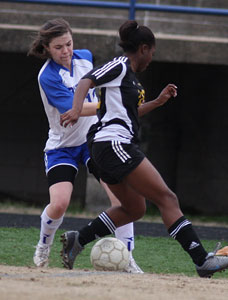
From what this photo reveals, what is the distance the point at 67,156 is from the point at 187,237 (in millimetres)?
1244

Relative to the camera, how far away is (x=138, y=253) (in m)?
7.86

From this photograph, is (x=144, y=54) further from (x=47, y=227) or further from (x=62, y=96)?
(x=47, y=227)

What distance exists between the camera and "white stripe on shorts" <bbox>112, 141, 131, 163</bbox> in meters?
5.18

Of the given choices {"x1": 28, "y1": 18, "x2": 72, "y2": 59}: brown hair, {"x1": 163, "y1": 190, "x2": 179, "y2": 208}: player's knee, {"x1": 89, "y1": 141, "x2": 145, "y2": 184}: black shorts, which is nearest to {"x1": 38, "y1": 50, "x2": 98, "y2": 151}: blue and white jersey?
{"x1": 28, "y1": 18, "x2": 72, "y2": 59}: brown hair

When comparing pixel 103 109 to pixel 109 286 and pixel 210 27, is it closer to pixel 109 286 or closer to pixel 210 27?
pixel 109 286

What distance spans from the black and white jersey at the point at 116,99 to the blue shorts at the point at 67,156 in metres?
0.70

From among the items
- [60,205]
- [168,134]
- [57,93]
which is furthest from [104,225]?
[168,134]

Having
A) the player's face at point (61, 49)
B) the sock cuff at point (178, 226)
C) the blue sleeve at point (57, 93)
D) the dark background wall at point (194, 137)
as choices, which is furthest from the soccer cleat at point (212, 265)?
the dark background wall at point (194, 137)

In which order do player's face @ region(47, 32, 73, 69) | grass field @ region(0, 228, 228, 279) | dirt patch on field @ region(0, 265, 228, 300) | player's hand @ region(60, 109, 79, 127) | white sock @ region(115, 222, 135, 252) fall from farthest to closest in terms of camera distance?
grass field @ region(0, 228, 228, 279) → white sock @ region(115, 222, 135, 252) → player's face @ region(47, 32, 73, 69) → player's hand @ region(60, 109, 79, 127) → dirt patch on field @ region(0, 265, 228, 300)

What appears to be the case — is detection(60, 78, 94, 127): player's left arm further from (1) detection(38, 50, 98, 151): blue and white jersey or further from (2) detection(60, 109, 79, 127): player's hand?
(1) detection(38, 50, 98, 151): blue and white jersey

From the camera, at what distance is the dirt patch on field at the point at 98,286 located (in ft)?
13.2

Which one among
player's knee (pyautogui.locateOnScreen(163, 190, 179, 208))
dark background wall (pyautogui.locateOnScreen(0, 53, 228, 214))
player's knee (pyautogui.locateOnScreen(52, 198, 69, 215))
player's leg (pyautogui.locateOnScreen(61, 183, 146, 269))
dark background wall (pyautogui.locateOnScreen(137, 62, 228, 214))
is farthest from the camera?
dark background wall (pyautogui.locateOnScreen(137, 62, 228, 214))

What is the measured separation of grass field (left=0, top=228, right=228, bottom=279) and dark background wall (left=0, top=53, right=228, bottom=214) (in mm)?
4983

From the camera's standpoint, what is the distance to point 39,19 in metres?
12.7
